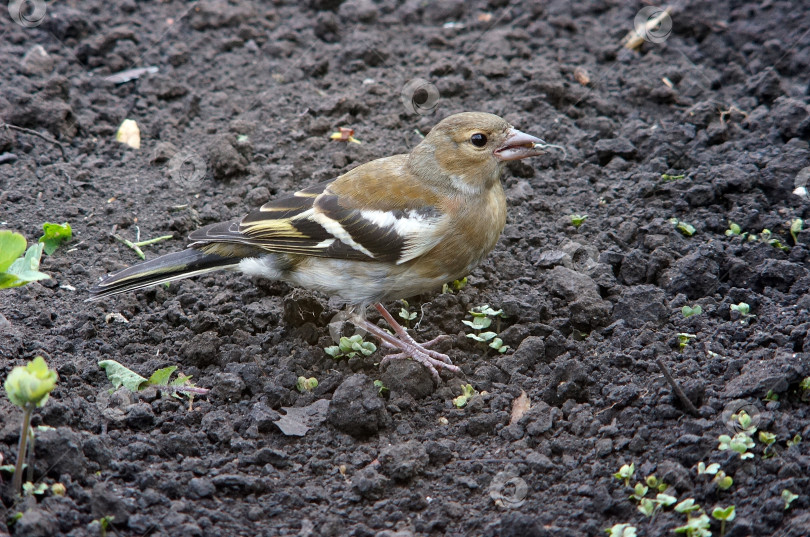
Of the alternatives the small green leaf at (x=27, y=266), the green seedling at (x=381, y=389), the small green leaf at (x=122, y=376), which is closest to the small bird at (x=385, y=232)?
the green seedling at (x=381, y=389)

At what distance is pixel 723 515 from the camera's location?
126 inches

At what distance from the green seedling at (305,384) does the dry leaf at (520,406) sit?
1.12 m

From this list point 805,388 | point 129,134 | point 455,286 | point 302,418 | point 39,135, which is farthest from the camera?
point 129,134

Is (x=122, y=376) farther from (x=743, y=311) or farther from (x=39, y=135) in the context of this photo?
(x=743, y=311)

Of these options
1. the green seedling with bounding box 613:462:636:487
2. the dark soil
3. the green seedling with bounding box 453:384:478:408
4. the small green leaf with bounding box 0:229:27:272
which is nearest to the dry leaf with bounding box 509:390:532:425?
the dark soil

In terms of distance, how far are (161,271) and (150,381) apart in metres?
0.69

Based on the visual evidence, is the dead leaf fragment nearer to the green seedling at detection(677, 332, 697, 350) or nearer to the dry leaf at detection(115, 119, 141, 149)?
the green seedling at detection(677, 332, 697, 350)

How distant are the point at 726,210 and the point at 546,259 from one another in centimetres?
130

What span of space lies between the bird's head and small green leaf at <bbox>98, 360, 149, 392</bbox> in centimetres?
212

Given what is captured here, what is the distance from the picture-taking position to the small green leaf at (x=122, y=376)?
173 inches

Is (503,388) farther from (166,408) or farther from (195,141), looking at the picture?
(195,141)

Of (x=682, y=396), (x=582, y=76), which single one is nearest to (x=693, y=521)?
(x=682, y=396)

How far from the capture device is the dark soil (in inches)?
141

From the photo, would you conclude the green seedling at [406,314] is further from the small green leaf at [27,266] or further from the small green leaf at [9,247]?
the small green leaf at [9,247]
